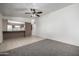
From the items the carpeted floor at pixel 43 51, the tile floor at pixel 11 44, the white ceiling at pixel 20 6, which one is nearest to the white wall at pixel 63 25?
the white ceiling at pixel 20 6

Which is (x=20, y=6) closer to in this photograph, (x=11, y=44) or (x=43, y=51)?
(x=11, y=44)

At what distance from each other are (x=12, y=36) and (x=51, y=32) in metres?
3.03

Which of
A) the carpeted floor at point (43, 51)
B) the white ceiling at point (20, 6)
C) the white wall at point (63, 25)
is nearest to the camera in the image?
the carpeted floor at point (43, 51)

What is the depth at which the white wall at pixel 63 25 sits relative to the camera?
3.21 meters

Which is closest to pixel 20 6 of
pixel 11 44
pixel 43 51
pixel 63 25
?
pixel 11 44

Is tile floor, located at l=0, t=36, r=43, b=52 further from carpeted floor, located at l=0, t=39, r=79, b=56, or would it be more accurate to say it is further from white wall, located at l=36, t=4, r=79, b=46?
white wall, located at l=36, t=4, r=79, b=46

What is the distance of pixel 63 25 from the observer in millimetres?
3791

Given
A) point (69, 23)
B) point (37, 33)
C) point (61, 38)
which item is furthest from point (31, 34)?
point (69, 23)

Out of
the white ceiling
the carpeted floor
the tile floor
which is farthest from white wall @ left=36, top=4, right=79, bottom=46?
the tile floor

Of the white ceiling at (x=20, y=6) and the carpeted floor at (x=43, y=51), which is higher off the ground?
the white ceiling at (x=20, y=6)

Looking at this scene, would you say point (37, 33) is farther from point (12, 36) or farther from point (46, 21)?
point (12, 36)

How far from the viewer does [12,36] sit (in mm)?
4941

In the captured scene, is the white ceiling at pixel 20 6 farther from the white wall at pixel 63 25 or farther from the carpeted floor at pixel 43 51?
the carpeted floor at pixel 43 51

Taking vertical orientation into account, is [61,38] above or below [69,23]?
below
